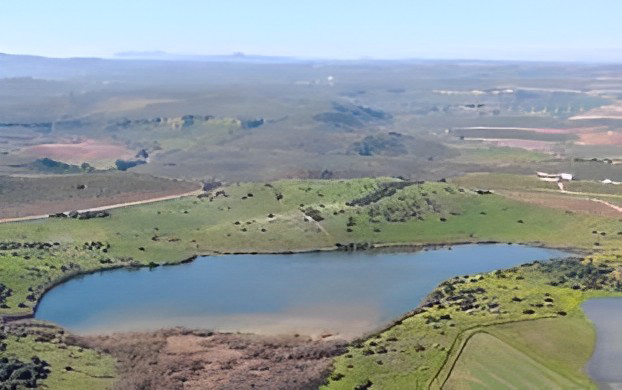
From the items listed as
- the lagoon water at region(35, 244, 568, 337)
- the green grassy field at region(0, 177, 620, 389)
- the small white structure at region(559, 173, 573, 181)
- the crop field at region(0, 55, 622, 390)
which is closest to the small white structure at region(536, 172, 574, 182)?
the small white structure at region(559, 173, 573, 181)

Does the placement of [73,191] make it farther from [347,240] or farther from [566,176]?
[566,176]

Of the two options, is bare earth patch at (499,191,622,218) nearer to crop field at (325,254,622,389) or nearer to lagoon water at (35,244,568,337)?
lagoon water at (35,244,568,337)

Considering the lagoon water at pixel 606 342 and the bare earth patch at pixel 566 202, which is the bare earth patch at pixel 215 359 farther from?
the bare earth patch at pixel 566 202

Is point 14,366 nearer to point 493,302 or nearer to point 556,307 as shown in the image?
point 493,302

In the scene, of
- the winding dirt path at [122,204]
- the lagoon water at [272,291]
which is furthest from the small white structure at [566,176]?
the winding dirt path at [122,204]

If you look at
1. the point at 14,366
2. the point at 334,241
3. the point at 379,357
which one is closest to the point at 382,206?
the point at 334,241
